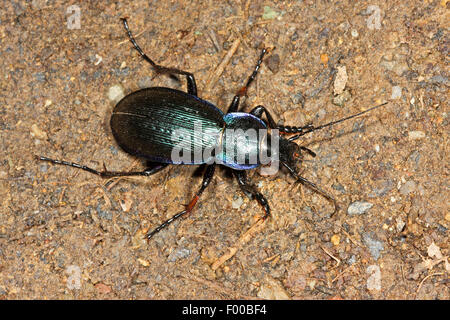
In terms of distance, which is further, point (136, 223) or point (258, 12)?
point (258, 12)

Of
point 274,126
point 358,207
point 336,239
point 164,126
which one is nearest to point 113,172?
point 164,126

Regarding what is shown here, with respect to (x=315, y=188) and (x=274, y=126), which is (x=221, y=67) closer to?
(x=274, y=126)

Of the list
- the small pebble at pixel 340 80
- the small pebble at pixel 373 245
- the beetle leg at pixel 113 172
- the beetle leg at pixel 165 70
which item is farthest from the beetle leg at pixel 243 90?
the small pebble at pixel 373 245

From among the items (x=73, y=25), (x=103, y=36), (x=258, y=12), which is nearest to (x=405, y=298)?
(x=258, y=12)

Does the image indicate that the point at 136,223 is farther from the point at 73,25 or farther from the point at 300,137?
the point at 73,25

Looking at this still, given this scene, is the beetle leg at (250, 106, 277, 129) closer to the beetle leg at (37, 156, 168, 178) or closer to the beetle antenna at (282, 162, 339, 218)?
the beetle antenna at (282, 162, 339, 218)

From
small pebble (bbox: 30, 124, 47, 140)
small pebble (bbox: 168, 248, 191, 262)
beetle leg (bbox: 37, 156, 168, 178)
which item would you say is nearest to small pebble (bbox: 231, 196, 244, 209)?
small pebble (bbox: 168, 248, 191, 262)

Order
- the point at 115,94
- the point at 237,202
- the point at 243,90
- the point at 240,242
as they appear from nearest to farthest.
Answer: the point at 240,242, the point at 237,202, the point at 243,90, the point at 115,94

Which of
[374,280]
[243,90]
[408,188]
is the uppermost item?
[243,90]
